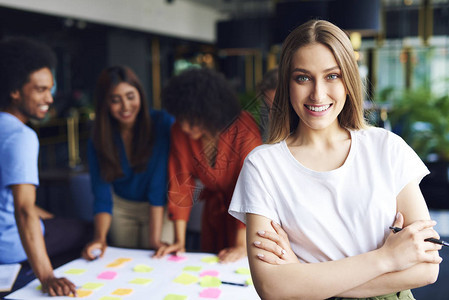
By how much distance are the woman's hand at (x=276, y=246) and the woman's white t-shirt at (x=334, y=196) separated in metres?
0.03

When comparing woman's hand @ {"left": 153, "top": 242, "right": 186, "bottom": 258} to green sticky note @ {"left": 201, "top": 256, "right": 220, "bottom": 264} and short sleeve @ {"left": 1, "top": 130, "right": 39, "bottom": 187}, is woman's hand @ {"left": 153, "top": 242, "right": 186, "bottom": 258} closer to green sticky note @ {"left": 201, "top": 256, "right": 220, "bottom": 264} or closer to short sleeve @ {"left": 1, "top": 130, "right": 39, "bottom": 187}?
green sticky note @ {"left": 201, "top": 256, "right": 220, "bottom": 264}

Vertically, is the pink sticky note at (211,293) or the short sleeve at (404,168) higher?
the short sleeve at (404,168)

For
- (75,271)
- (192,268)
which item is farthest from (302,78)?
(75,271)

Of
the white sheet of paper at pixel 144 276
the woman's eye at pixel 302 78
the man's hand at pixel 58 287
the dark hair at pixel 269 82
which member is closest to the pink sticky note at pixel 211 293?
the white sheet of paper at pixel 144 276

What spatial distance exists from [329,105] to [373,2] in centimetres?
263

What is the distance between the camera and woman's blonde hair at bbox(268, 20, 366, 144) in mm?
1194

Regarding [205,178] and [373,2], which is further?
[373,2]

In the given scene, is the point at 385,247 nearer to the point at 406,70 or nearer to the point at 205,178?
the point at 205,178

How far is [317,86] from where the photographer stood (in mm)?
1190

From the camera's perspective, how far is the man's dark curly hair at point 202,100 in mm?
2061

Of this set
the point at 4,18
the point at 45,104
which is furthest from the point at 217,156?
the point at 4,18

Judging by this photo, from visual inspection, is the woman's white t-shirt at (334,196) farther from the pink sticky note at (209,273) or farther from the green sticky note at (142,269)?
the green sticky note at (142,269)

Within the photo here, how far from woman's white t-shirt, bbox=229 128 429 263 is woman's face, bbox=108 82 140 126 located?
1.26m

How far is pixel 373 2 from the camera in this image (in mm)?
3498
